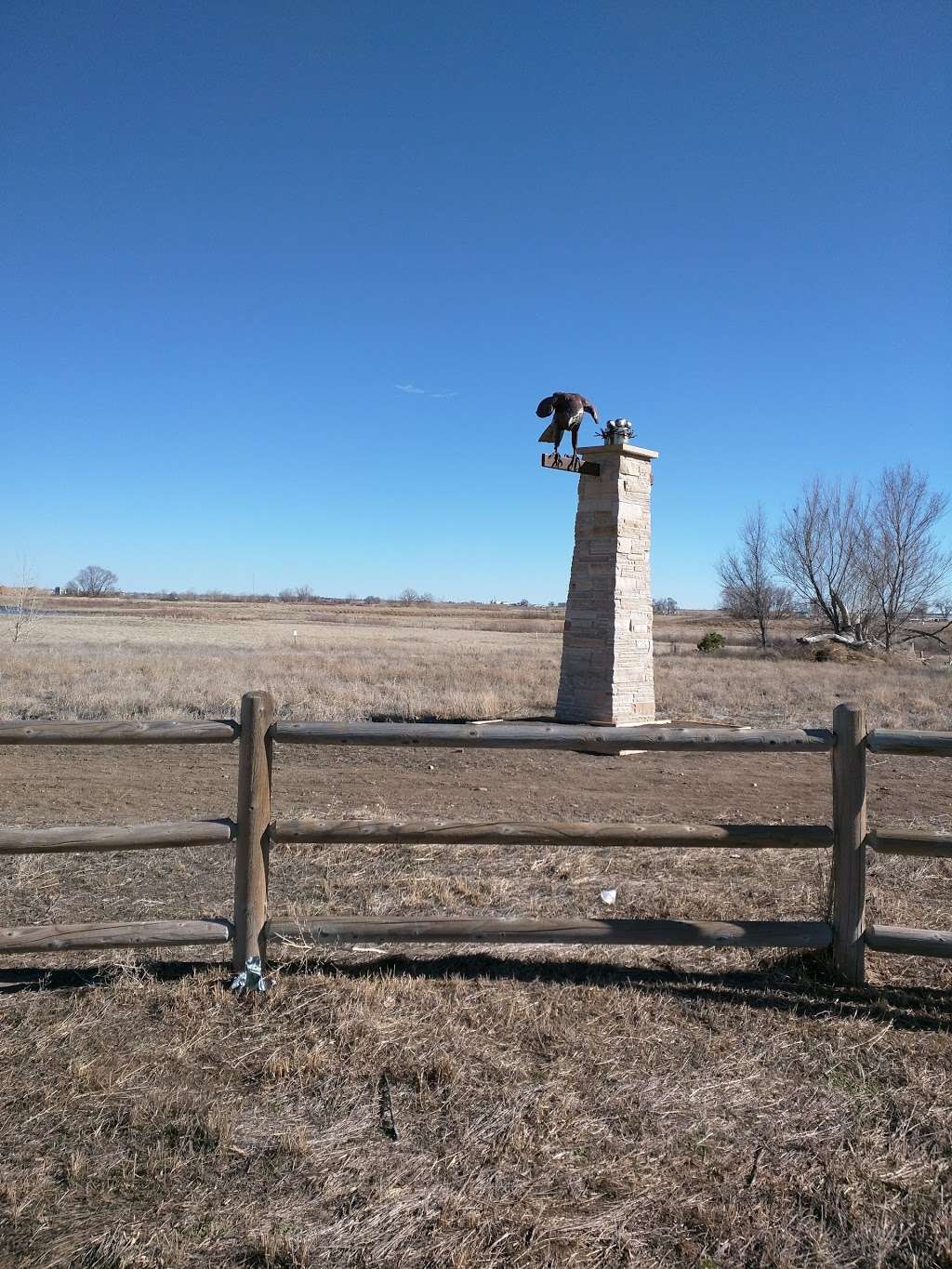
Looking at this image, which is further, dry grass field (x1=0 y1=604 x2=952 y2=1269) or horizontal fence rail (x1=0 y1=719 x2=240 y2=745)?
horizontal fence rail (x1=0 y1=719 x2=240 y2=745)

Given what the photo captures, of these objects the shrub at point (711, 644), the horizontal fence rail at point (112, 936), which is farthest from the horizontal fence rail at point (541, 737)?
the shrub at point (711, 644)

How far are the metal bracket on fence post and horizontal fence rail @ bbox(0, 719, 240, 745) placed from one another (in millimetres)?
1061

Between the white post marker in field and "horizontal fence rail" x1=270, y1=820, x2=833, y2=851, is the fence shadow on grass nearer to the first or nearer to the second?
"horizontal fence rail" x1=270, y1=820, x2=833, y2=851

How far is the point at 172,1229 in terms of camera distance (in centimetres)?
269

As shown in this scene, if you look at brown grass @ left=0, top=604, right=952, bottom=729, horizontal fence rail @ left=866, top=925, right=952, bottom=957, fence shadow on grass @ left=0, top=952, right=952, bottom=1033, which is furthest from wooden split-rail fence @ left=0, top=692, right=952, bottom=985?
brown grass @ left=0, top=604, right=952, bottom=729

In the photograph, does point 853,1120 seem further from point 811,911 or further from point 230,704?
point 230,704

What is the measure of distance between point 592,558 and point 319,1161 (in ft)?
34.9

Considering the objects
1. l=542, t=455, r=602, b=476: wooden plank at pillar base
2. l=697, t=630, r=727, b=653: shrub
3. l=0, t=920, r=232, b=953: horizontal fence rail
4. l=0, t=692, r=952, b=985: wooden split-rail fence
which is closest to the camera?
l=0, t=920, r=232, b=953: horizontal fence rail

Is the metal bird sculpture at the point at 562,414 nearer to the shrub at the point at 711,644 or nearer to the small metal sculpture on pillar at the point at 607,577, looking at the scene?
the small metal sculpture on pillar at the point at 607,577

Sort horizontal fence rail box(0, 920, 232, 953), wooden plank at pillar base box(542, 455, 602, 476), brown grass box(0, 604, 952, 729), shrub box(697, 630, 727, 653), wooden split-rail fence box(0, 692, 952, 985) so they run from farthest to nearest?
shrub box(697, 630, 727, 653), brown grass box(0, 604, 952, 729), wooden plank at pillar base box(542, 455, 602, 476), wooden split-rail fence box(0, 692, 952, 985), horizontal fence rail box(0, 920, 232, 953)

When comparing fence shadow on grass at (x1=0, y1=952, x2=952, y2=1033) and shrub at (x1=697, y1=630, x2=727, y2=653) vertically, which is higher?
shrub at (x1=697, y1=630, x2=727, y2=653)

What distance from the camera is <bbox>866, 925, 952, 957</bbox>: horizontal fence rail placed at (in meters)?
4.29

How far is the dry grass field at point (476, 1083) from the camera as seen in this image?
107 inches

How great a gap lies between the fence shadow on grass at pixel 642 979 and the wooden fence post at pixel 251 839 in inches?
Answer: 6.5
